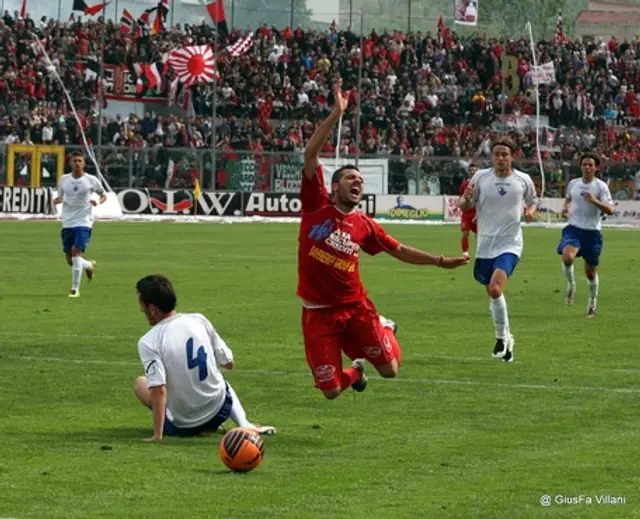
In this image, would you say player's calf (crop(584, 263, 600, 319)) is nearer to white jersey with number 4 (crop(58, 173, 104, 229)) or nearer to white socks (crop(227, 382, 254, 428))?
white jersey with number 4 (crop(58, 173, 104, 229))

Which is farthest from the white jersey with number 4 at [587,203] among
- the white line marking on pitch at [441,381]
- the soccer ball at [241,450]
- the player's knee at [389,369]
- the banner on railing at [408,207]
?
the banner on railing at [408,207]

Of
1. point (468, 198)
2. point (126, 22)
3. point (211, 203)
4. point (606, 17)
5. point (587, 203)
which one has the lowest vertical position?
point (211, 203)

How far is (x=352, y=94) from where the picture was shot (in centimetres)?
6366

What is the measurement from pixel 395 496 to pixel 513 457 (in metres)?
1.64

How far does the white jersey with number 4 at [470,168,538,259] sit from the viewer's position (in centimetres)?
1788

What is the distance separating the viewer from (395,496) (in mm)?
9188

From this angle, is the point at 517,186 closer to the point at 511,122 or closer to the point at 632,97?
the point at 511,122

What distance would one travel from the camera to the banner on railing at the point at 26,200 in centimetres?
5250

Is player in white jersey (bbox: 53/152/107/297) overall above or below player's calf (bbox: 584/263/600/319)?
above

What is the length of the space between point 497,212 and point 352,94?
46.2 metres

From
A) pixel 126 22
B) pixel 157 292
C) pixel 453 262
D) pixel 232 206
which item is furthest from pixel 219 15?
pixel 157 292

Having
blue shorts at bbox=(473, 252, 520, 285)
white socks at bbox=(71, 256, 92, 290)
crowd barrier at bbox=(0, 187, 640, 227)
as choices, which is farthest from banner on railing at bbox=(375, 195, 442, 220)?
blue shorts at bbox=(473, 252, 520, 285)

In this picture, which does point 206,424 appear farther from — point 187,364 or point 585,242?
point 585,242

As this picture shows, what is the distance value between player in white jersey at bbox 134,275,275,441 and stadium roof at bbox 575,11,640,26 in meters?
99.1
